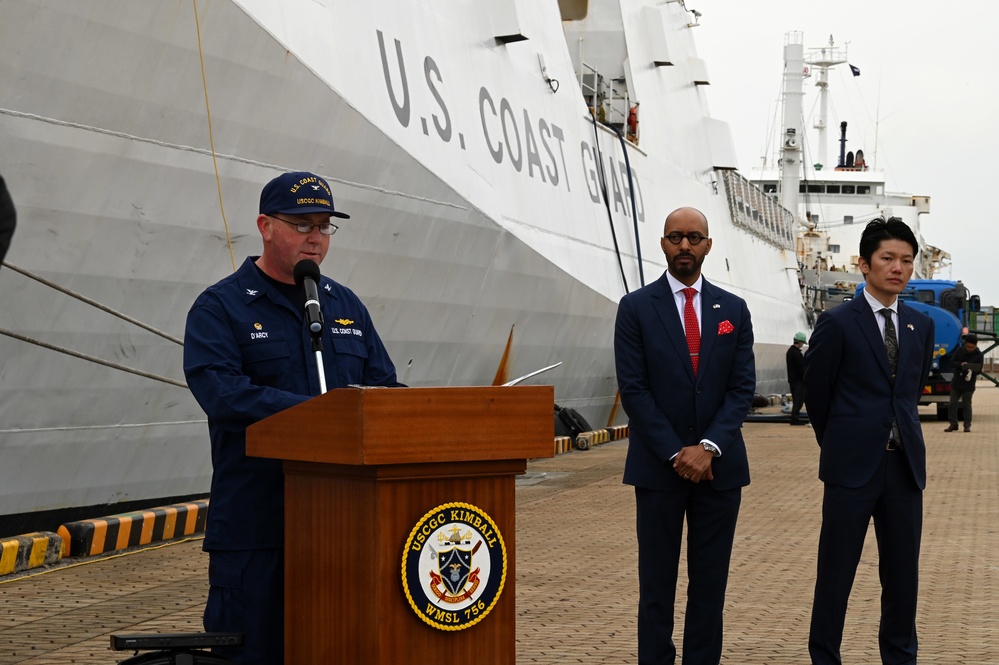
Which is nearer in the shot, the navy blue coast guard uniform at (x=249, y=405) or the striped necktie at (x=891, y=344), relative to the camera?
the navy blue coast guard uniform at (x=249, y=405)

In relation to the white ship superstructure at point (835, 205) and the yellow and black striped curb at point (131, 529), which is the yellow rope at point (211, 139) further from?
the white ship superstructure at point (835, 205)

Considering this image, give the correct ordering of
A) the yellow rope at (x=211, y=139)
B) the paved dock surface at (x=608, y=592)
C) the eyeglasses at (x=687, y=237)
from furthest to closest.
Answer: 1. the yellow rope at (x=211, y=139)
2. the paved dock surface at (x=608, y=592)
3. the eyeglasses at (x=687, y=237)

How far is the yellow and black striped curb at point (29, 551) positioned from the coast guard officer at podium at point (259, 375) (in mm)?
4577

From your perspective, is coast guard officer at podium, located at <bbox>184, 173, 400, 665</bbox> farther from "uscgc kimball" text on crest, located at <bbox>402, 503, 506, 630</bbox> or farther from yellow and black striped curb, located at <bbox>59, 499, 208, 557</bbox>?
yellow and black striped curb, located at <bbox>59, 499, 208, 557</bbox>

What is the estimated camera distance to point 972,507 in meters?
11.1

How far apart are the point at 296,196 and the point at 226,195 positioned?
5465mm

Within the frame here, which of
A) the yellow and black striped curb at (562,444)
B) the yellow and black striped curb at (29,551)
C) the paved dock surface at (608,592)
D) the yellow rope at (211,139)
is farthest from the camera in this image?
the yellow and black striped curb at (562,444)

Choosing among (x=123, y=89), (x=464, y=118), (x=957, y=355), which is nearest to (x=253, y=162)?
(x=123, y=89)

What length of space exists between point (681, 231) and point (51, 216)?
14.0ft

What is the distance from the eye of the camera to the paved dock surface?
5695 mm

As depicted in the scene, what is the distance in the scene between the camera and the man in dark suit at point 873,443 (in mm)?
4672

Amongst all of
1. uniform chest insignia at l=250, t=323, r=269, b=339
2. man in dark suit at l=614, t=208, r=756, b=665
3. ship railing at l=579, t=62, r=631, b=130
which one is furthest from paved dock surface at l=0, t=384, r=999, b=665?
ship railing at l=579, t=62, r=631, b=130

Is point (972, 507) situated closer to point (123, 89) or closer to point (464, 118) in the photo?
point (464, 118)

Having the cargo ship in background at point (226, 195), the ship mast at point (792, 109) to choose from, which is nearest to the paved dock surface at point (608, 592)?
the cargo ship in background at point (226, 195)
